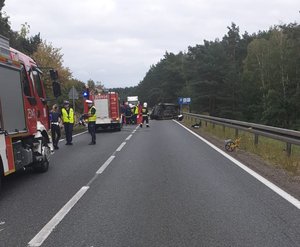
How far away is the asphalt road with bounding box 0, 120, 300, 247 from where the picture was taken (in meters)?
5.64

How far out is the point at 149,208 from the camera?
23.6ft

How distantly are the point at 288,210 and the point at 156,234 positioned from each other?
2.22 metres

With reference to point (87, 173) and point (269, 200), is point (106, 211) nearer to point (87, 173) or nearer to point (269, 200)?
point (269, 200)

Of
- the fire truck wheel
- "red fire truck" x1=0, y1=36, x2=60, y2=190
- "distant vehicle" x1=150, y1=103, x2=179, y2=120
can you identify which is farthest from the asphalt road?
"distant vehicle" x1=150, y1=103, x2=179, y2=120

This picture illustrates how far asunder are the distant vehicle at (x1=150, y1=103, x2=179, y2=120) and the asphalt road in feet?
134

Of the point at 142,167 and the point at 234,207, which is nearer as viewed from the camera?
the point at 234,207

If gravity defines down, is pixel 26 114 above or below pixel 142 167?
above

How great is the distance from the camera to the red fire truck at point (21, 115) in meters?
8.36

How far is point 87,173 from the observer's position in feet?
35.9

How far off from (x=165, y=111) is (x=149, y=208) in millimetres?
46144

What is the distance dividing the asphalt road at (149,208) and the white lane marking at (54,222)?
0.05m

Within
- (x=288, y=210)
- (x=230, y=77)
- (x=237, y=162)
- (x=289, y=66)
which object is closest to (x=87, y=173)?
(x=237, y=162)

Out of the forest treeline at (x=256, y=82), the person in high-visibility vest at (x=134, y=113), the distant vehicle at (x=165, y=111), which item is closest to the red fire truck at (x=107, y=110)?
the person in high-visibility vest at (x=134, y=113)

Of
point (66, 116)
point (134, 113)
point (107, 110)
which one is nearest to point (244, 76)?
point (134, 113)
